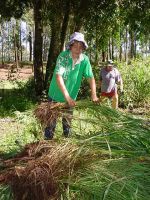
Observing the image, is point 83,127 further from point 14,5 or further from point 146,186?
point 14,5

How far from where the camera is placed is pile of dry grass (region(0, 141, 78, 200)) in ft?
11.9

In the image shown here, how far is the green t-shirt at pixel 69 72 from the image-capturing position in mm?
6016

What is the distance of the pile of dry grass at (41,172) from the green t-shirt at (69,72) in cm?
200

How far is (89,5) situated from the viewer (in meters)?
17.7

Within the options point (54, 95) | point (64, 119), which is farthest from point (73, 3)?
point (64, 119)

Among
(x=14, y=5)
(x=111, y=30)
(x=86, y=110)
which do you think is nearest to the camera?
(x=86, y=110)

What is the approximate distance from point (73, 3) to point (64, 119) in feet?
45.5

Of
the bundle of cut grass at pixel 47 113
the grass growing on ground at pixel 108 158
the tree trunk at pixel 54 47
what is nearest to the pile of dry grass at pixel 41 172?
the grass growing on ground at pixel 108 158

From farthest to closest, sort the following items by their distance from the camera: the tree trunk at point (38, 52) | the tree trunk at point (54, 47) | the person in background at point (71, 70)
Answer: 1. the tree trunk at point (54, 47)
2. the tree trunk at point (38, 52)
3. the person in background at point (71, 70)

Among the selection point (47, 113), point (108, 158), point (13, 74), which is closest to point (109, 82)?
point (13, 74)

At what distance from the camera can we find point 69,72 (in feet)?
19.9

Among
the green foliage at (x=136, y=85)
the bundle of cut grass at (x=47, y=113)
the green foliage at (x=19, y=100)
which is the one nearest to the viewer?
the bundle of cut grass at (x=47, y=113)

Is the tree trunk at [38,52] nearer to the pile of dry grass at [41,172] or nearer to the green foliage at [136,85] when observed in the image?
the green foliage at [136,85]

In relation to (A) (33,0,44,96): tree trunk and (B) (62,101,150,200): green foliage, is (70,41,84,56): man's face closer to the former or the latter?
(B) (62,101,150,200): green foliage
